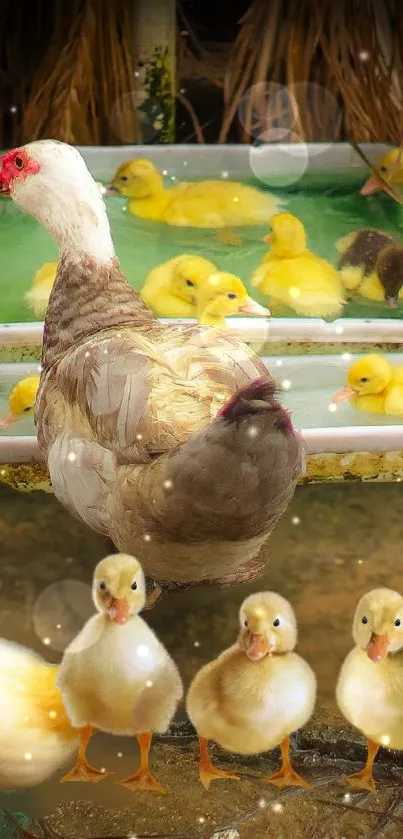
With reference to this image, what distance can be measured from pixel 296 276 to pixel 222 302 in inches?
4.3

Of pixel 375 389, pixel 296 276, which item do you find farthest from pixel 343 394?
pixel 296 276

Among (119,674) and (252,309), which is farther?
(252,309)

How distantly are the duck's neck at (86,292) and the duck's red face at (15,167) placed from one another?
6 cm

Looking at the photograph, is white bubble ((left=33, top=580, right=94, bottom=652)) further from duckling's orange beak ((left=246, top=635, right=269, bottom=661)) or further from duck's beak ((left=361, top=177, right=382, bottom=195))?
duck's beak ((left=361, top=177, right=382, bottom=195))

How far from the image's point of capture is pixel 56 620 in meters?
0.77

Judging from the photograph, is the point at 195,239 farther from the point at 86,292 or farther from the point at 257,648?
the point at 257,648

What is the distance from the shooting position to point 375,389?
0.81m

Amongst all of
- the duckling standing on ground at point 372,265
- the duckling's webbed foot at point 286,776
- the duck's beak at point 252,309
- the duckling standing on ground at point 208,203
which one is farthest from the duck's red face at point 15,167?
the duckling's webbed foot at point 286,776

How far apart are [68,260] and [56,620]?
36 centimetres

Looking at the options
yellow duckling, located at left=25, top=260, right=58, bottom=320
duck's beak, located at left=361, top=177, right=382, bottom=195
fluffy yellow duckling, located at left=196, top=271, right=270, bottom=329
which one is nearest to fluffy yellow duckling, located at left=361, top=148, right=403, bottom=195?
duck's beak, located at left=361, top=177, right=382, bottom=195

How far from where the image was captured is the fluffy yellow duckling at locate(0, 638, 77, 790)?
0.71 m

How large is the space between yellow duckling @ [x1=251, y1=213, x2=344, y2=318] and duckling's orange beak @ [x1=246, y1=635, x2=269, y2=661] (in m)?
0.34

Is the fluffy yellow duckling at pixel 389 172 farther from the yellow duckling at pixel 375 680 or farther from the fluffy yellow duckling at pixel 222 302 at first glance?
the yellow duckling at pixel 375 680

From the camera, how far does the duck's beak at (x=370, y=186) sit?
3.00 ft
